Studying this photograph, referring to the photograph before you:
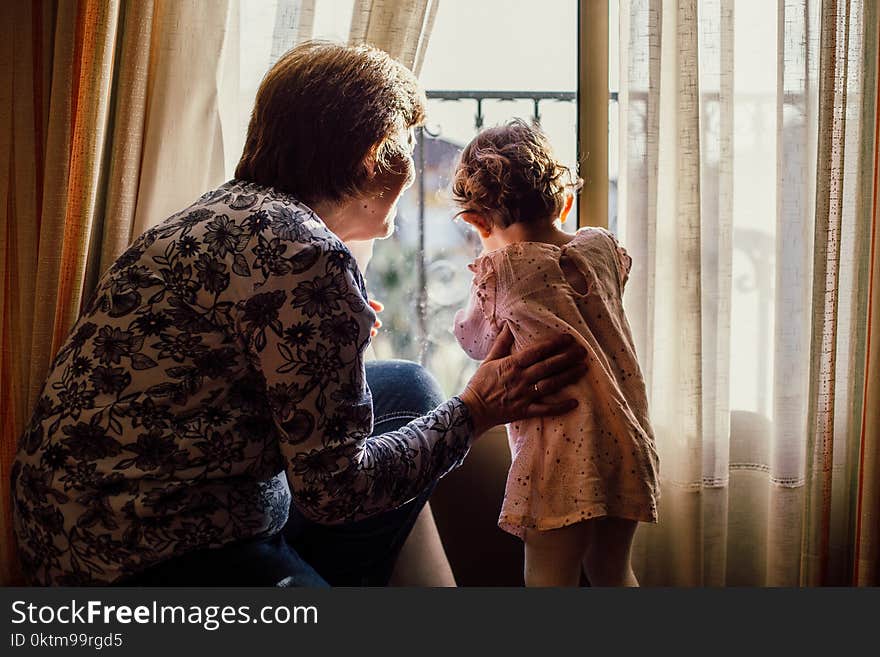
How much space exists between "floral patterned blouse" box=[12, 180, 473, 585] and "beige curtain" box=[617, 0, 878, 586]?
2.80 ft

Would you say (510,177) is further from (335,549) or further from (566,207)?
(335,549)

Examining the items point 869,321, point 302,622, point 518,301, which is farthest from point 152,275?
point 869,321

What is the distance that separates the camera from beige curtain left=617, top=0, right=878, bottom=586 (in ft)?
5.44

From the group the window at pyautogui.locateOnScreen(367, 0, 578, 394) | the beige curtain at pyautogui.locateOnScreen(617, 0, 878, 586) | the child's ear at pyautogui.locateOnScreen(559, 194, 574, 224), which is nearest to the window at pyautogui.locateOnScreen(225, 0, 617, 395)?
the window at pyautogui.locateOnScreen(367, 0, 578, 394)

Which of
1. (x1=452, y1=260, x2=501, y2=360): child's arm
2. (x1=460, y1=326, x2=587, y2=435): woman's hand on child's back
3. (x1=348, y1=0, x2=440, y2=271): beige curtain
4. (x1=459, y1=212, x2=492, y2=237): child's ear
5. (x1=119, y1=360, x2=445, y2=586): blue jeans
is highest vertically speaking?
(x1=348, y1=0, x2=440, y2=271): beige curtain

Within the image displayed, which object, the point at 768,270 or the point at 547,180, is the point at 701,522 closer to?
the point at 768,270

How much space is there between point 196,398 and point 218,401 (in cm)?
3

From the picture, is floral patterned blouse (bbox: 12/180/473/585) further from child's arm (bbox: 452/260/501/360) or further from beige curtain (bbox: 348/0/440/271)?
beige curtain (bbox: 348/0/440/271)

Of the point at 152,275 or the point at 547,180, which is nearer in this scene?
the point at 152,275

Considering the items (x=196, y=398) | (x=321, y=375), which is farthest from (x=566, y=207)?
(x=196, y=398)

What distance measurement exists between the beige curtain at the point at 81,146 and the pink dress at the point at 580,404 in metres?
0.68

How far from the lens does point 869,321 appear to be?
167cm

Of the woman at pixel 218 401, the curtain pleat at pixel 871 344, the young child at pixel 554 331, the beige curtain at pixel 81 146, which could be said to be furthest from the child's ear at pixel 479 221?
the curtain pleat at pixel 871 344

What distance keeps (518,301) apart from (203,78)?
80 centimetres
